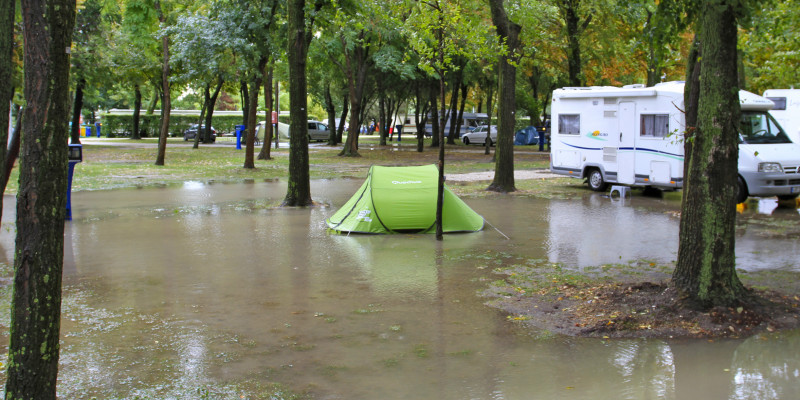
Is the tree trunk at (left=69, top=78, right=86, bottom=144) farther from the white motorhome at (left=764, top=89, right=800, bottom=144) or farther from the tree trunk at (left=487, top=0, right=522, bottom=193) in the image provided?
the white motorhome at (left=764, top=89, right=800, bottom=144)

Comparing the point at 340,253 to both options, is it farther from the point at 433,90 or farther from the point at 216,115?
the point at 216,115

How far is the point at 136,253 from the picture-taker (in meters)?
10.5

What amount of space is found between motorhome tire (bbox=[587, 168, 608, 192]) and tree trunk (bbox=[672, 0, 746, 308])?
1217cm

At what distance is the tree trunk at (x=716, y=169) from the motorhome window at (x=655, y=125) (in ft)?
35.2

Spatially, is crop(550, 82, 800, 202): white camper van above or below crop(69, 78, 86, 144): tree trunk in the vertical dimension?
below

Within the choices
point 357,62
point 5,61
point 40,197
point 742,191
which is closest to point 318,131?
point 357,62

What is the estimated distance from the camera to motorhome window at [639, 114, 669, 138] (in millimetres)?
17016

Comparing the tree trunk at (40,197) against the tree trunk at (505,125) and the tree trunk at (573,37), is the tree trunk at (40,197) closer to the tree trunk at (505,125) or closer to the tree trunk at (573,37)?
the tree trunk at (505,125)

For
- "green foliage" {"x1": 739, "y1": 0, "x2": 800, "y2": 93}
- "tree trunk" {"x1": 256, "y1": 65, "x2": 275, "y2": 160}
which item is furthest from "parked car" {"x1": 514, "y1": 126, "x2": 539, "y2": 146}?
"tree trunk" {"x1": 256, "y1": 65, "x2": 275, "y2": 160}

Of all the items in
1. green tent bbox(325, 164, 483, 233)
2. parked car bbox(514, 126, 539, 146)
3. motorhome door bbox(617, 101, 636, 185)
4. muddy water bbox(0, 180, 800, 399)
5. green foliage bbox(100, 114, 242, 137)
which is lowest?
muddy water bbox(0, 180, 800, 399)

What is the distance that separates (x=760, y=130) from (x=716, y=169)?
36.3ft

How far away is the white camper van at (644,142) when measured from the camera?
15.4m

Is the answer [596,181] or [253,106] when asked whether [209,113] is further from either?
[596,181]

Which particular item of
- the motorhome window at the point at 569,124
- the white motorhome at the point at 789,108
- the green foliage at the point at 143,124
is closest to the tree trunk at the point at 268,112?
the motorhome window at the point at 569,124
